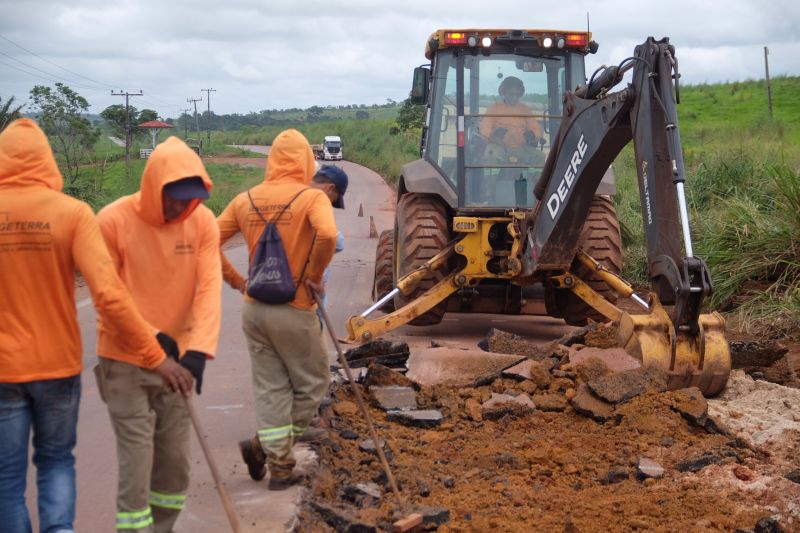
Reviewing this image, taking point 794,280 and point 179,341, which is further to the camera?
point 794,280

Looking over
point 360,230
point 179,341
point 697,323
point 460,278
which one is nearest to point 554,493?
point 697,323

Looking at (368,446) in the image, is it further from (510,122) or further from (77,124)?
(77,124)

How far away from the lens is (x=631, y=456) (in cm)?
598

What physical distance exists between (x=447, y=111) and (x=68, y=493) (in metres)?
6.90

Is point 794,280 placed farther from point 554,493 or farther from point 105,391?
point 105,391

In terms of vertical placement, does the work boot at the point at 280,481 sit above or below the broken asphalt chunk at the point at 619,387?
below

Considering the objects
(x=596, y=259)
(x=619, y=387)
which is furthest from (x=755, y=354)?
(x=596, y=259)

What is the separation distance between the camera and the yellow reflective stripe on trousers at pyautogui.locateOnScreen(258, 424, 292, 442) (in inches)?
209

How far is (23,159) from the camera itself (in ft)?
12.7

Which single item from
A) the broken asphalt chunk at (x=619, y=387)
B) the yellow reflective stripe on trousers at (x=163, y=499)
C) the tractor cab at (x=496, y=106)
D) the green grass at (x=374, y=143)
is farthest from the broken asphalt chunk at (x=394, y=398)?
the green grass at (x=374, y=143)

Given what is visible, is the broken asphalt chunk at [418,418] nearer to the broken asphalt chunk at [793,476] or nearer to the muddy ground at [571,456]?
the muddy ground at [571,456]

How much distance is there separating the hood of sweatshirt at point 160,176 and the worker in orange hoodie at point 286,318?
1.34 m

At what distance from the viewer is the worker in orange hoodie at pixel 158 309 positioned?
13.1ft

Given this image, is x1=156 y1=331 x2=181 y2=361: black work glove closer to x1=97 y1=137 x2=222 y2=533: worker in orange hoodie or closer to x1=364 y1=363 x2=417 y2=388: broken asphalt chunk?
x1=97 y1=137 x2=222 y2=533: worker in orange hoodie
